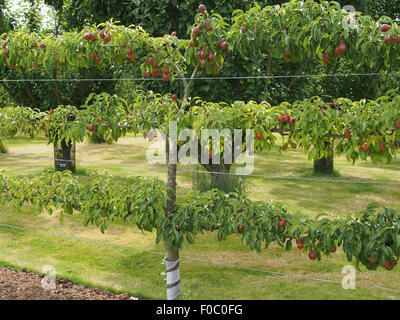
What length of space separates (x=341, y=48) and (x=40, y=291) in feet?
10.8

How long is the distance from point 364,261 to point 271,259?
2191mm

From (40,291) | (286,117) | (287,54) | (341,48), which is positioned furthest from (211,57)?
(40,291)

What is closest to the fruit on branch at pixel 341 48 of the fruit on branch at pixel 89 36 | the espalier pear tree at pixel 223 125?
the espalier pear tree at pixel 223 125

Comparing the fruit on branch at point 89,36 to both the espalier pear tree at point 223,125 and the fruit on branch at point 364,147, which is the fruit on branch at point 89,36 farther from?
the fruit on branch at point 364,147

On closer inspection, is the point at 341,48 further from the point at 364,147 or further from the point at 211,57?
the point at 211,57

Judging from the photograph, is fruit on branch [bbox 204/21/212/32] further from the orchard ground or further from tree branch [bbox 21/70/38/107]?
tree branch [bbox 21/70/38/107]

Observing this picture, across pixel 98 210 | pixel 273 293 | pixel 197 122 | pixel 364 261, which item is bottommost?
pixel 273 293

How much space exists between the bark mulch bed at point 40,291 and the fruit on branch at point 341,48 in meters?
2.71

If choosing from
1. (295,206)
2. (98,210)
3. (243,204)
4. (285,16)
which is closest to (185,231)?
(243,204)

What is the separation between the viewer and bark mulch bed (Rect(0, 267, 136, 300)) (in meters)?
4.00

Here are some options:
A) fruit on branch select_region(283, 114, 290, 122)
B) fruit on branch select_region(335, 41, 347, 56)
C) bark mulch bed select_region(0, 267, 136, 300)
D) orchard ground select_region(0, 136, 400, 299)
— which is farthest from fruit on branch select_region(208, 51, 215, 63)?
bark mulch bed select_region(0, 267, 136, 300)

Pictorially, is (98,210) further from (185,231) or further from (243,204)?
(243,204)

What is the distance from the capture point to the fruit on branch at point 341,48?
290 centimetres

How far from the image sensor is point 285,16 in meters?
3.06
